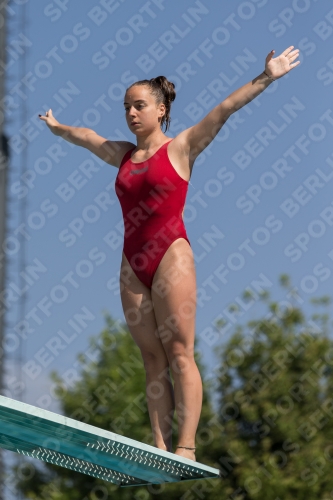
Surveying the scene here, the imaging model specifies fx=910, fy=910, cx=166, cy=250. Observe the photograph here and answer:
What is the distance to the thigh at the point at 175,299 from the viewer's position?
19.7 ft

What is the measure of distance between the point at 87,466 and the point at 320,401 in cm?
1642

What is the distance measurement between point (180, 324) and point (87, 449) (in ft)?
3.29

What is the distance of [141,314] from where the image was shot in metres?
6.12

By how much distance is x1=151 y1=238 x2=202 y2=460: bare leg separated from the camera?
19.7 ft

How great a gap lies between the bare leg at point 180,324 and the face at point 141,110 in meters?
→ 0.82

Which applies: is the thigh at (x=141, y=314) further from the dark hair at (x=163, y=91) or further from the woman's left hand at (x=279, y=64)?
the woman's left hand at (x=279, y=64)

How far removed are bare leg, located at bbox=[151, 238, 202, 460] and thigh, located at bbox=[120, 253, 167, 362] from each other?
6 cm

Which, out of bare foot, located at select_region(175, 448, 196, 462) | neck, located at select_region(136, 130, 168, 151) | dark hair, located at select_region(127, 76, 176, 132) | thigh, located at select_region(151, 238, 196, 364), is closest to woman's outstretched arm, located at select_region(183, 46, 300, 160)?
neck, located at select_region(136, 130, 168, 151)

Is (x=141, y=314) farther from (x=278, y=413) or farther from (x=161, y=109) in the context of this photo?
(x=278, y=413)

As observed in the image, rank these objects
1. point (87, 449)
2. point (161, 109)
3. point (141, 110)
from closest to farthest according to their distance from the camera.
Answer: point (87, 449), point (141, 110), point (161, 109)

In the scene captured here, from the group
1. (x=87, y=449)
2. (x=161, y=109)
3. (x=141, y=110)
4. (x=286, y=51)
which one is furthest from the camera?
(x=161, y=109)

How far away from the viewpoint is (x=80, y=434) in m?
5.37

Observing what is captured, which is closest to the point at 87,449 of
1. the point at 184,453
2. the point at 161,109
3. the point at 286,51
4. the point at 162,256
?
the point at 184,453

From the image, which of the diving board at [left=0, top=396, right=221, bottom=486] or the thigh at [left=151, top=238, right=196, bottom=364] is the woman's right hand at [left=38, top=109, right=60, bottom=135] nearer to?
the thigh at [left=151, top=238, right=196, bottom=364]
